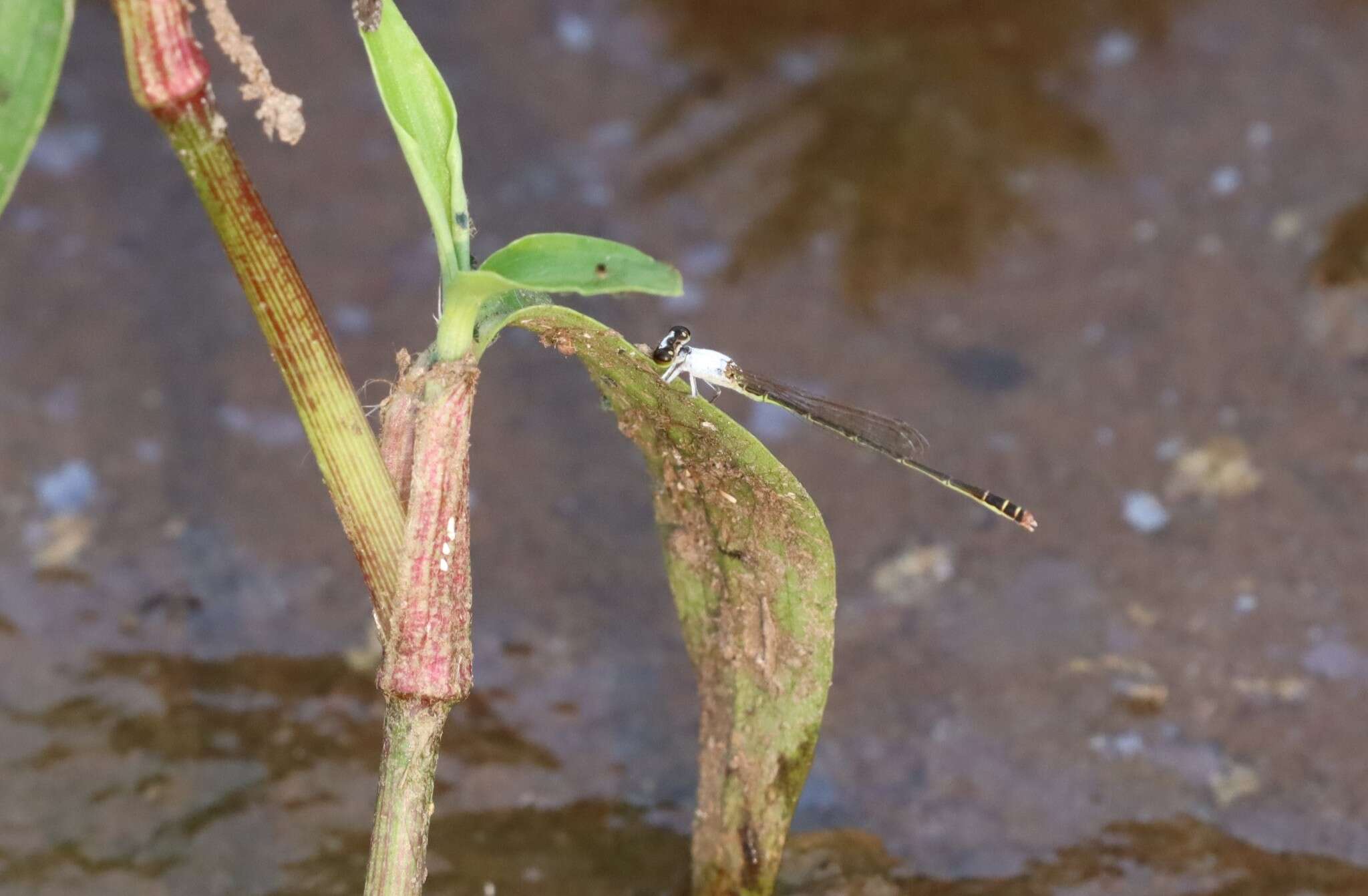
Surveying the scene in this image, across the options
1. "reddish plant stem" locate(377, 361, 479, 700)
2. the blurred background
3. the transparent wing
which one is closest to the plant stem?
"reddish plant stem" locate(377, 361, 479, 700)

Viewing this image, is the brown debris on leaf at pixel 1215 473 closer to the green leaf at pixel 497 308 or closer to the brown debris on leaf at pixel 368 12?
the green leaf at pixel 497 308

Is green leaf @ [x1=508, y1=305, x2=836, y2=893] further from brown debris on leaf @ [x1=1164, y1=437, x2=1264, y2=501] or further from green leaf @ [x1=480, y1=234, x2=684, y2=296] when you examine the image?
brown debris on leaf @ [x1=1164, y1=437, x2=1264, y2=501]

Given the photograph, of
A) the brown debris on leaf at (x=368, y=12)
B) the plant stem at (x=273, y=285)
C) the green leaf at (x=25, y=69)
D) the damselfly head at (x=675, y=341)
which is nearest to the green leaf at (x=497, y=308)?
the plant stem at (x=273, y=285)

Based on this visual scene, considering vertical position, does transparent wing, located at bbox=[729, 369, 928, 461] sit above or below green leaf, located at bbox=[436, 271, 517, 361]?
above

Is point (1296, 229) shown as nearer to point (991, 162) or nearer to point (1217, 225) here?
point (1217, 225)

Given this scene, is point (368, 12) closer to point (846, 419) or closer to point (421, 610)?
point (421, 610)

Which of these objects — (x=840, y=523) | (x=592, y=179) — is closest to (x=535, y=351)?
(x=592, y=179)
